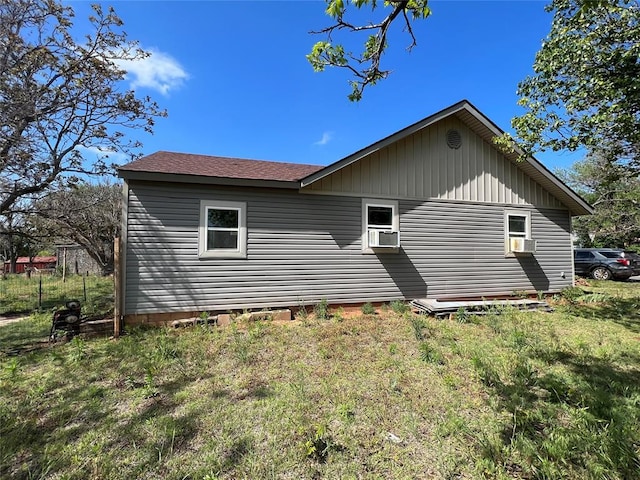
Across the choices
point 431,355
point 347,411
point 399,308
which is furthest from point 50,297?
point 431,355

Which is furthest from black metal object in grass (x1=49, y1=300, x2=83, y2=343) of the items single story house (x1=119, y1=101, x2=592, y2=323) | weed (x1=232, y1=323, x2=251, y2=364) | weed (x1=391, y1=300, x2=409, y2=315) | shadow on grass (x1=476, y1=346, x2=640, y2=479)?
shadow on grass (x1=476, y1=346, x2=640, y2=479)

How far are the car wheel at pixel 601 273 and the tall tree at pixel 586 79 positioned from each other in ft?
35.6

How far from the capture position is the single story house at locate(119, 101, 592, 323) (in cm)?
661

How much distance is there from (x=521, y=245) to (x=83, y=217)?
47.3ft

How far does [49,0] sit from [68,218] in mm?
5644

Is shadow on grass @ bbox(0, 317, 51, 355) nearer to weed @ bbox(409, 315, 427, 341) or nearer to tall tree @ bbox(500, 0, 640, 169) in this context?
weed @ bbox(409, 315, 427, 341)

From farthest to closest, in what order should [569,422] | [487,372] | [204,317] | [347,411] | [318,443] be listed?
[204,317]
[487,372]
[347,411]
[569,422]
[318,443]

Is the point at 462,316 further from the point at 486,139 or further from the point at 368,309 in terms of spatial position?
the point at 486,139

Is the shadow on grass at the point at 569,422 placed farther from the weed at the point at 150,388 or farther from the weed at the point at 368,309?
the weed at the point at 150,388

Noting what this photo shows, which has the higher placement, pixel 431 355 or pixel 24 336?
pixel 431 355

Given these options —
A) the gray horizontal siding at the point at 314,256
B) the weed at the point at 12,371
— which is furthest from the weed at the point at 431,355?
the weed at the point at 12,371

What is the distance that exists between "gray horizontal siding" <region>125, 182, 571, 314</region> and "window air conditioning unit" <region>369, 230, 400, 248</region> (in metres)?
0.36

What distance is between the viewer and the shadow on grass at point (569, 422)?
8.42 feet

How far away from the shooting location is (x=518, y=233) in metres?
9.37
